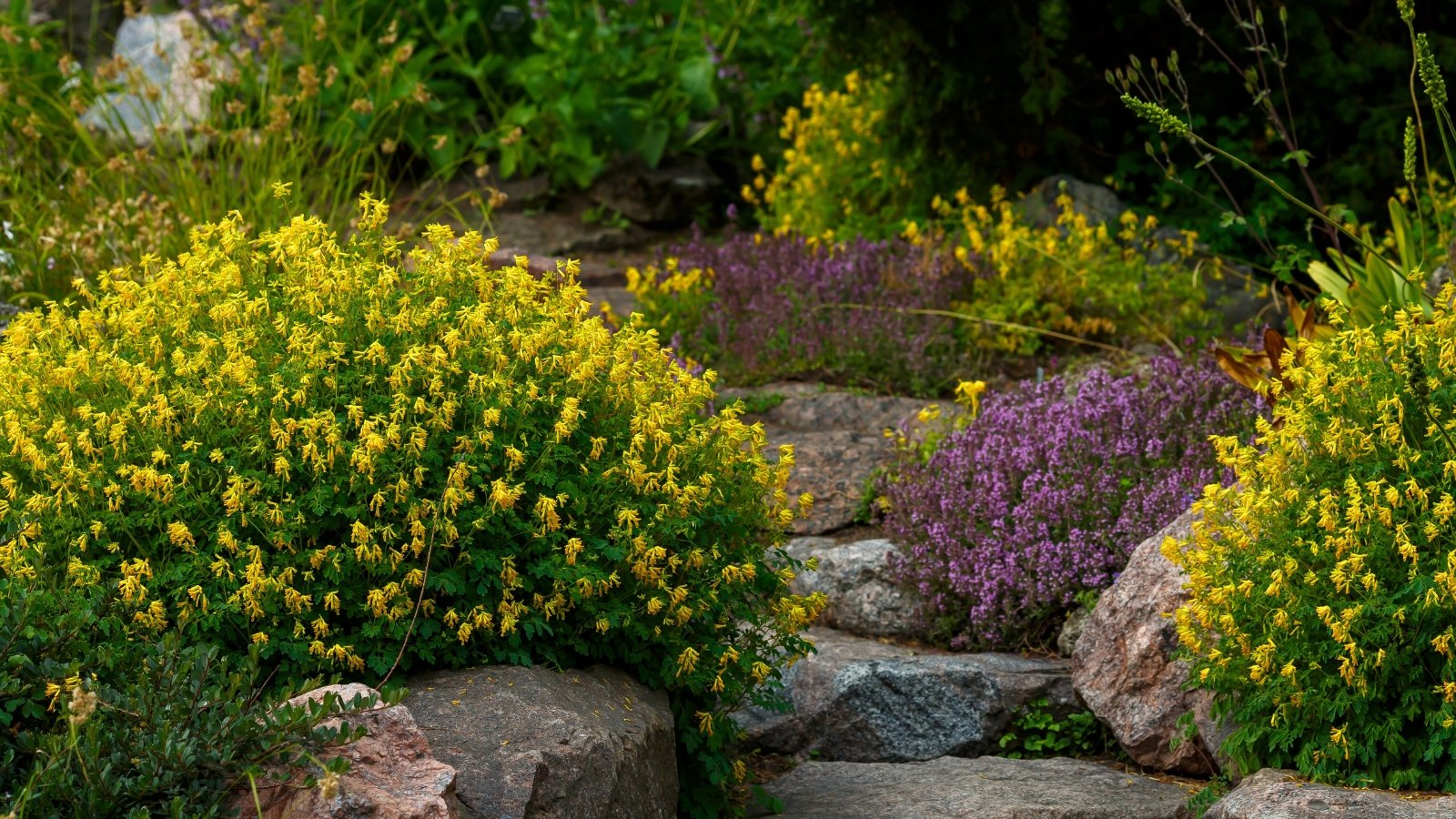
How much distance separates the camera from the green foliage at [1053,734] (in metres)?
4.61

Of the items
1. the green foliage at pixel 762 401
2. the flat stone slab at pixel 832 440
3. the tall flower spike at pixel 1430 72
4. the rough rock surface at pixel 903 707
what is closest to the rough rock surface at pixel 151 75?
the green foliage at pixel 762 401

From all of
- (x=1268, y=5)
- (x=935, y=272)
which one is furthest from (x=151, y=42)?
(x=1268, y=5)

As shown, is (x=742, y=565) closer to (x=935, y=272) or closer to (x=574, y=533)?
(x=574, y=533)

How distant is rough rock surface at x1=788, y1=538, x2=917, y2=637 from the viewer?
Answer: 523cm

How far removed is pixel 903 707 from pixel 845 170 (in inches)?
177

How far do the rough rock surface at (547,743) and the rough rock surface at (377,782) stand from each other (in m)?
0.13

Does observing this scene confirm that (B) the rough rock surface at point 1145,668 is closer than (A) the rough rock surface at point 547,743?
No

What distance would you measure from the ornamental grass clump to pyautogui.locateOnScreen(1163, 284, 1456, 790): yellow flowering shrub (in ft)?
9.74

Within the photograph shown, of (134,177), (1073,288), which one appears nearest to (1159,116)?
(1073,288)

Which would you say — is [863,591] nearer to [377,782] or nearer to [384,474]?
[384,474]

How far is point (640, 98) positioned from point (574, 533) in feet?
23.1

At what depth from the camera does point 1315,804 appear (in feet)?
10.8

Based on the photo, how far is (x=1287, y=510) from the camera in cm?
364

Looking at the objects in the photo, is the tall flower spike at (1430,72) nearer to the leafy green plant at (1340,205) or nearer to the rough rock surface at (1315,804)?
the leafy green plant at (1340,205)
